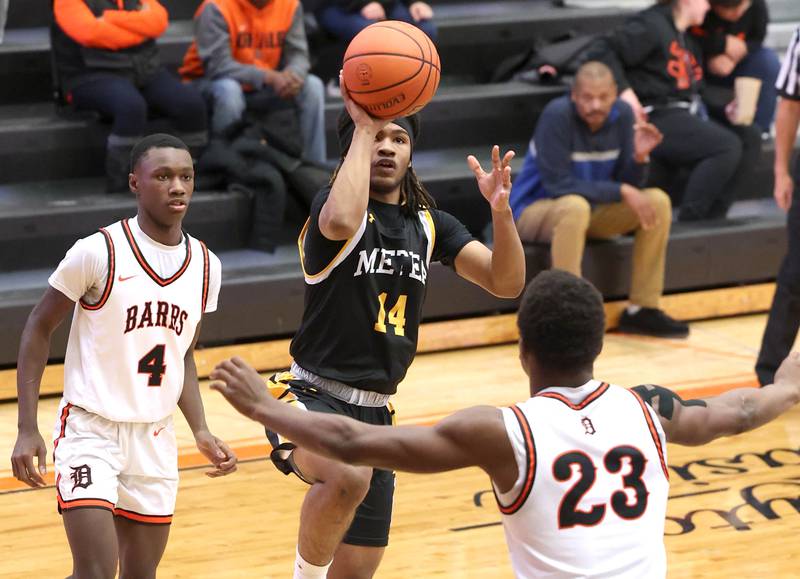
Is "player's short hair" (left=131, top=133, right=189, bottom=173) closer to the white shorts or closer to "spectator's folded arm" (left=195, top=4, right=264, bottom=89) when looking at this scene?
the white shorts

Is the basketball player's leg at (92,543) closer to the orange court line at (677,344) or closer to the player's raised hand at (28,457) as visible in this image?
the player's raised hand at (28,457)

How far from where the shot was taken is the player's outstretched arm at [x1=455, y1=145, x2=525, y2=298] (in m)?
4.07

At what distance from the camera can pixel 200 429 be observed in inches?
166

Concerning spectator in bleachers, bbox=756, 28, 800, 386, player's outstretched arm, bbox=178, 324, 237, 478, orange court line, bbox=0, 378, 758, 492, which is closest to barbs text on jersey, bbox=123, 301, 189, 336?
player's outstretched arm, bbox=178, 324, 237, 478

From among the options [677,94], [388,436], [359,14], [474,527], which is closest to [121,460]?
[388,436]

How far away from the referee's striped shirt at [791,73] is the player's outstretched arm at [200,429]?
4.00 meters

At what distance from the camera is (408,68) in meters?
4.29

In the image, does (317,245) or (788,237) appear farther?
(788,237)

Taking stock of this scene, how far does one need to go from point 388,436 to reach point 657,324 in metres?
5.78

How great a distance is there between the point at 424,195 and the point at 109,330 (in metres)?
1.10

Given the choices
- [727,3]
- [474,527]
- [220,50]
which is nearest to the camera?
[474,527]

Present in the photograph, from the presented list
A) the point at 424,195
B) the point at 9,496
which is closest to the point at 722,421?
the point at 424,195

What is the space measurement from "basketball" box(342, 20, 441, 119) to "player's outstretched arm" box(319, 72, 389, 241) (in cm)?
15

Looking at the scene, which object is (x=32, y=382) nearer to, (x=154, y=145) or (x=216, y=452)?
(x=216, y=452)
